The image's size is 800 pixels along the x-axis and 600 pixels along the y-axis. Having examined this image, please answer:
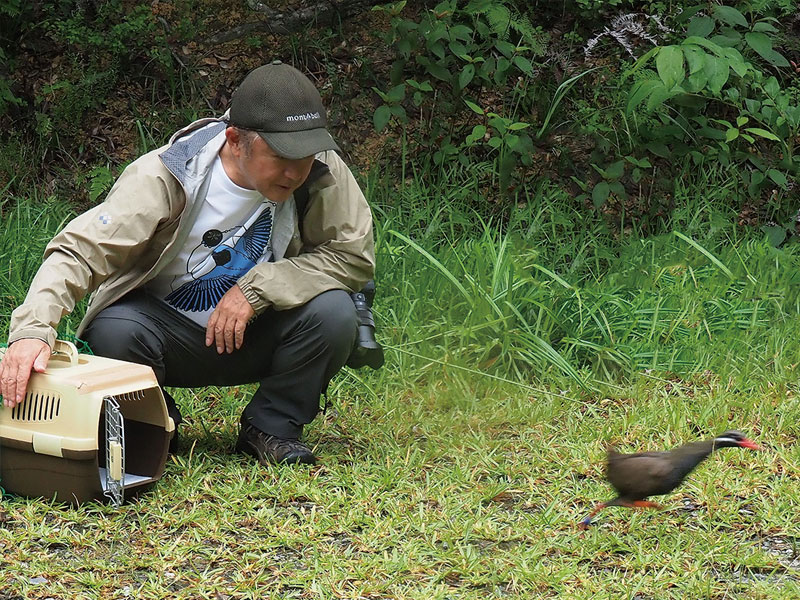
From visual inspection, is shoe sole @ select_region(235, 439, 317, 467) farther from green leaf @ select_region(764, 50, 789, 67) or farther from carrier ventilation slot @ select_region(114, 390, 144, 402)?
green leaf @ select_region(764, 50, 789, 67)

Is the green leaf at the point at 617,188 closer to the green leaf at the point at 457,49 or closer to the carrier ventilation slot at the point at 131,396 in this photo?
the green leaf at the point at 457,49

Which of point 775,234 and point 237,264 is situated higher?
point 237,264

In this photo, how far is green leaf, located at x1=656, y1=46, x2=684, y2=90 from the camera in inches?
186

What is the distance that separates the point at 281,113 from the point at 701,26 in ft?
10.1

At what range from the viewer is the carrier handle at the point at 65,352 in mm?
3013

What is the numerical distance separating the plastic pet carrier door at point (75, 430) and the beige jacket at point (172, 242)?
0.48 ft

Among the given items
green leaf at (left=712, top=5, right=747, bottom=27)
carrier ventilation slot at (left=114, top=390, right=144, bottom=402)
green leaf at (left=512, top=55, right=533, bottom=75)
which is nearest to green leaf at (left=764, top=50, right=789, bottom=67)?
green leaf at (left=712, top=5, right=747, bottom=27)

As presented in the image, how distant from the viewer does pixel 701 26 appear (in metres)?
5.36

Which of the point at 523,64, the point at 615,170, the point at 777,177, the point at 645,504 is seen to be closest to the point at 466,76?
the point at 523,64

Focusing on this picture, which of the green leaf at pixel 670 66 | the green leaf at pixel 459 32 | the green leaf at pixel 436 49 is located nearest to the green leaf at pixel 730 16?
the green leaf at pixel 670 66

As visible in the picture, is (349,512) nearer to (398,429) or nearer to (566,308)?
(398,429)

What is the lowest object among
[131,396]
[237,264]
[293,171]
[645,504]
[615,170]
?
[615,170]

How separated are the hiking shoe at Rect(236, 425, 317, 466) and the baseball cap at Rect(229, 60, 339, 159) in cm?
100

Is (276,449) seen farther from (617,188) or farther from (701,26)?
(701,26)
